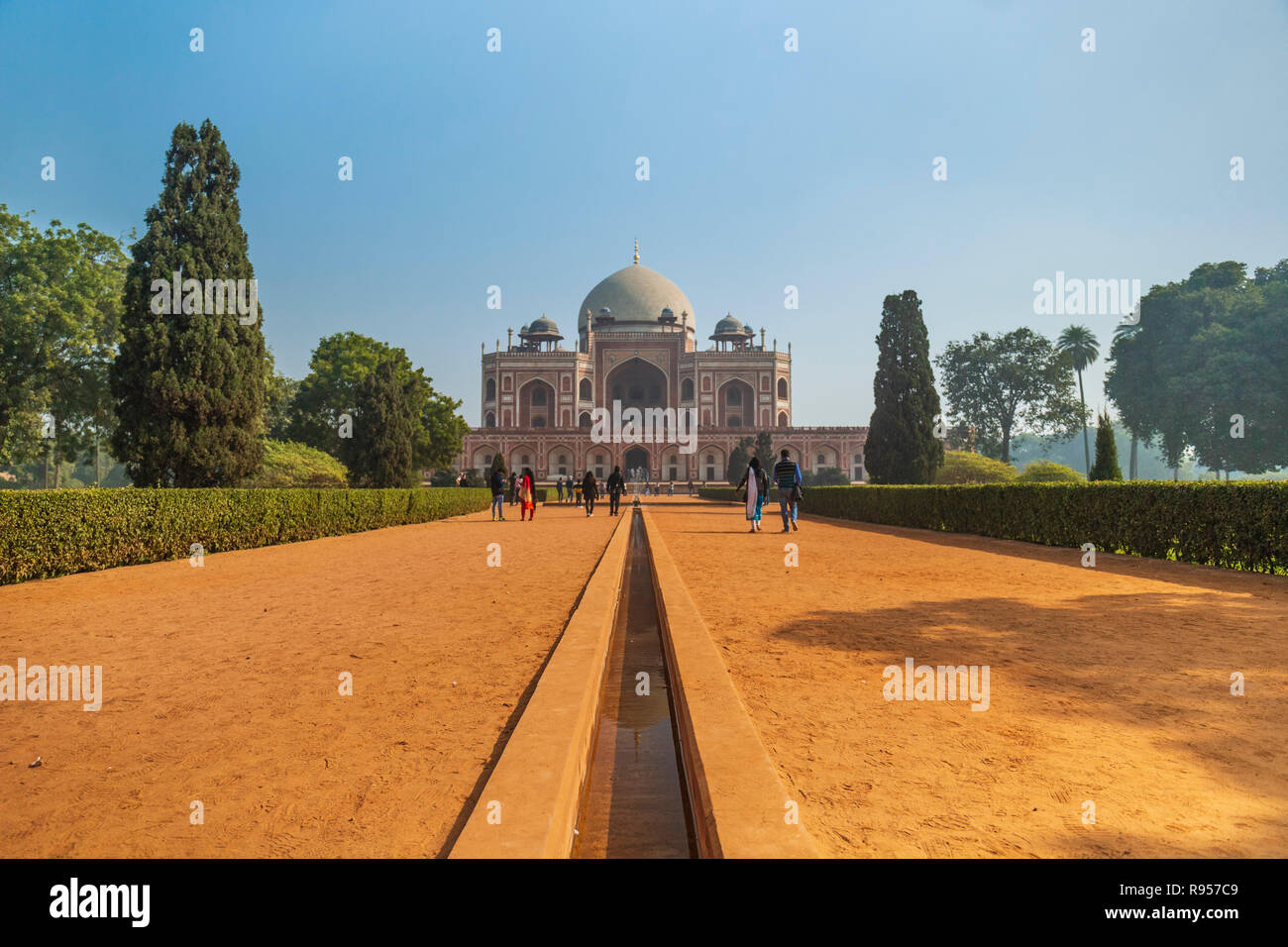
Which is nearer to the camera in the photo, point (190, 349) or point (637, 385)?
point (190, 349)

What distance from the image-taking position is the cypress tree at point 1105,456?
22.3 m

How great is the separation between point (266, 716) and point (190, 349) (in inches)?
607

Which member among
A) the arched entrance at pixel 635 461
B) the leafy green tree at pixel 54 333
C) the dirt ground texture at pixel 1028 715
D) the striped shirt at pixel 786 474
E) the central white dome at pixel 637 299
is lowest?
the dirt ground texture at pixel 1028 715

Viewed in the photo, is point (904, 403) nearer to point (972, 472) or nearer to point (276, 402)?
point (972, 472)

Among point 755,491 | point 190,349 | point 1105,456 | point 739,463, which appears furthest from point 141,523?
point 739,463

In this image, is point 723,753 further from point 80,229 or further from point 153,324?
point 80,229

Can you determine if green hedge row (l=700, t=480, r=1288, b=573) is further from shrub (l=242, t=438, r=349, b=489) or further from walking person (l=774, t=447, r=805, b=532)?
shrub (l=242, t=438, r=349, b=489)

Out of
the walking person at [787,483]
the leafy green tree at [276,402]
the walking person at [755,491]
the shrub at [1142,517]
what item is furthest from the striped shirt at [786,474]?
the leafy green tree at [276,402]

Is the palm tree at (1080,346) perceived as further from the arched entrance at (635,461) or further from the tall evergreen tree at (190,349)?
the tall evergreen tree at (190,349)

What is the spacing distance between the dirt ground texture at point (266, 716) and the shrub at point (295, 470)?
54.1ft

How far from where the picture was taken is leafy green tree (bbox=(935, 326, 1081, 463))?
5462 centimetres

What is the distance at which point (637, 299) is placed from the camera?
72812 millimetres

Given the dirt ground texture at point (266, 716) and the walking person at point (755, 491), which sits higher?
the walking person at point (755, 491)
